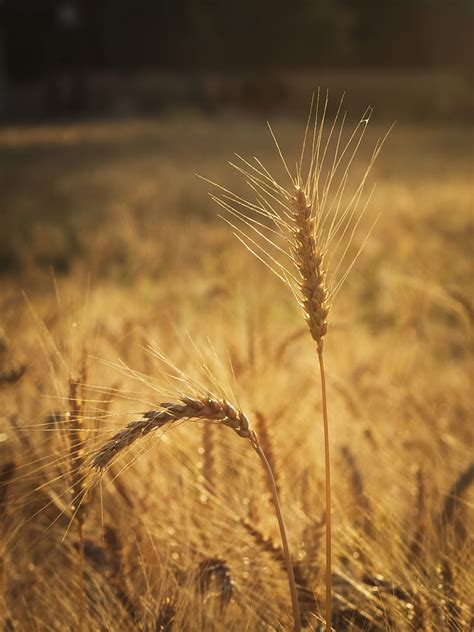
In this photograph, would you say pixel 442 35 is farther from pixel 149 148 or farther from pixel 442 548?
pixel 442 548

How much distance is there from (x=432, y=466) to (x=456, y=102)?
25.7 meters

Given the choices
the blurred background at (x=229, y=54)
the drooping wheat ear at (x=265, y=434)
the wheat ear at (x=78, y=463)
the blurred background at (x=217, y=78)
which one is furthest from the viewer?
the blurred background at (x=229, y=54)

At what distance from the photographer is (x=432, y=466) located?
5.80 feet

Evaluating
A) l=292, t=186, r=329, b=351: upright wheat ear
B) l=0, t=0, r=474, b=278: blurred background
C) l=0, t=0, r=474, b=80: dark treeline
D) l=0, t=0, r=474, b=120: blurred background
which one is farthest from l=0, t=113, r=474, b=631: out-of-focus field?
l=0, t=0, r=474, b=80: dark treeline

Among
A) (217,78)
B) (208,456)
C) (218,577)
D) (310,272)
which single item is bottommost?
(218,577)

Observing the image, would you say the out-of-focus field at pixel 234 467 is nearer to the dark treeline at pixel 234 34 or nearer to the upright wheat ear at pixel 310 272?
the upright wheat ear at pixel 310 272

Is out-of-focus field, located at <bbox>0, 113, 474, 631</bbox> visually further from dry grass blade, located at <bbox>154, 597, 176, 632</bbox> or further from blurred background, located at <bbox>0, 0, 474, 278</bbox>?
Result: blurred background, located at <bbox>0, 0, 474, 278</bbox>

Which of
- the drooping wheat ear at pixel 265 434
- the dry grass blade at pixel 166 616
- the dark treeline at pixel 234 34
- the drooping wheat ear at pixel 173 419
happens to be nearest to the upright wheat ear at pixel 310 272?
the drooping wheat ear at pixel 173 419

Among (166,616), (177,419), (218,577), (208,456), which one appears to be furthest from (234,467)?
(177,419)

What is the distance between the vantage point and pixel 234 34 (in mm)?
30484

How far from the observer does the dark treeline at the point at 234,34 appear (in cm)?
2798

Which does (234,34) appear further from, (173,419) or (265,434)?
(173,419)

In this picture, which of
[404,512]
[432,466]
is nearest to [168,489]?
[404,512]

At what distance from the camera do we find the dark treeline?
28.0 metres
